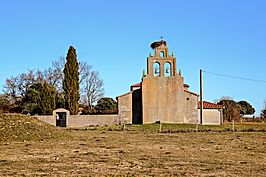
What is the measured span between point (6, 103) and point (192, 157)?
50.8 meters

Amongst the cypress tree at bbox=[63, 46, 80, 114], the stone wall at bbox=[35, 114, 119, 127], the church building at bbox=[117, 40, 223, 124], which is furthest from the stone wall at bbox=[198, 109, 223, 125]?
the cypress tree at bbox=[63, 46, 80, 114]

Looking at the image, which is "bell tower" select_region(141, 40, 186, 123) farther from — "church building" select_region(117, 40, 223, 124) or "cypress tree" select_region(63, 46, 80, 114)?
"cypress tree" select_region(63, 46, 80, 114)

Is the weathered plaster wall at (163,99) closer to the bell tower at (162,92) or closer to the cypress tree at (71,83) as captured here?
the bell tower at (162,92)

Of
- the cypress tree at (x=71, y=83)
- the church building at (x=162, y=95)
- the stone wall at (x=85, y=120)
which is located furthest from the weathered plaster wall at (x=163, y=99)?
the cypress tree at (x=71, y=83)

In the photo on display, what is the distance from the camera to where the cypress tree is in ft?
166

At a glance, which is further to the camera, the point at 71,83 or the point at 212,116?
the point at 212,116

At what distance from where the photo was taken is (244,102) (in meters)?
85.0

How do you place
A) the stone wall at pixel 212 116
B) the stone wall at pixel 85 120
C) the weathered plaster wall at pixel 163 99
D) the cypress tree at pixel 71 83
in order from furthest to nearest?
1. the stone wall at pixel 212 116
2. the cypress tree at pixel 71 83
3. the weathered plaster wall at pixel 163 99
4. the stone wall at pixel 85 120

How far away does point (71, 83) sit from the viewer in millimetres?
50969

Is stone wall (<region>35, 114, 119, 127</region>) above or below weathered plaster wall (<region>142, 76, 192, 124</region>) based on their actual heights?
below

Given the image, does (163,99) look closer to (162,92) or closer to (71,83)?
(162,92)

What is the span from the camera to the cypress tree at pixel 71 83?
166 feet

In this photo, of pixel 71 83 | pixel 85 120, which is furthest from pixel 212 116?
pixel 71 83

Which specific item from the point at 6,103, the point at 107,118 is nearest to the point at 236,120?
the point at 107,118
